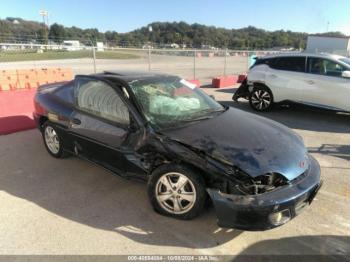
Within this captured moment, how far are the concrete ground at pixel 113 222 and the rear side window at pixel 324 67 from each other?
3.73 metres

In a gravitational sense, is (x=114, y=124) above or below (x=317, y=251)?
above

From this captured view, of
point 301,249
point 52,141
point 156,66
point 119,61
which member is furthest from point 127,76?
point 119,61

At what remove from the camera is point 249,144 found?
11.4ft

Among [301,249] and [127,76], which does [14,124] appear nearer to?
[127,76]

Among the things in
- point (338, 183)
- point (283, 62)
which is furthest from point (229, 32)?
point (338, 183)

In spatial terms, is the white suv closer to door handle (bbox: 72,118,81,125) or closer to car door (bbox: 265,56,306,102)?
car door (bbox: 265,56,306,102)

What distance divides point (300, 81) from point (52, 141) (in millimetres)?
6048

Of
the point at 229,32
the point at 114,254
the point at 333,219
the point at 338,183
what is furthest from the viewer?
the point at 229,32

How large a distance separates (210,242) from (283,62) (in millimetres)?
6739

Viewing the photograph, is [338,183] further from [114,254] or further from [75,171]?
[75,171]

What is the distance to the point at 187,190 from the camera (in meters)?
3.38

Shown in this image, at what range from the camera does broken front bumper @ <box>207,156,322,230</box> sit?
2.95m

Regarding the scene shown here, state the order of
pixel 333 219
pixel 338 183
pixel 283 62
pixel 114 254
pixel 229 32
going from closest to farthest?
pixel 114 254
pixel 333 219
pixel 338 183
pixel 283 62
pixel 229 32

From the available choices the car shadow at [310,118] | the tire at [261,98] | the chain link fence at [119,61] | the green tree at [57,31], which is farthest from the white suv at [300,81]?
the green tree at [57,31]
